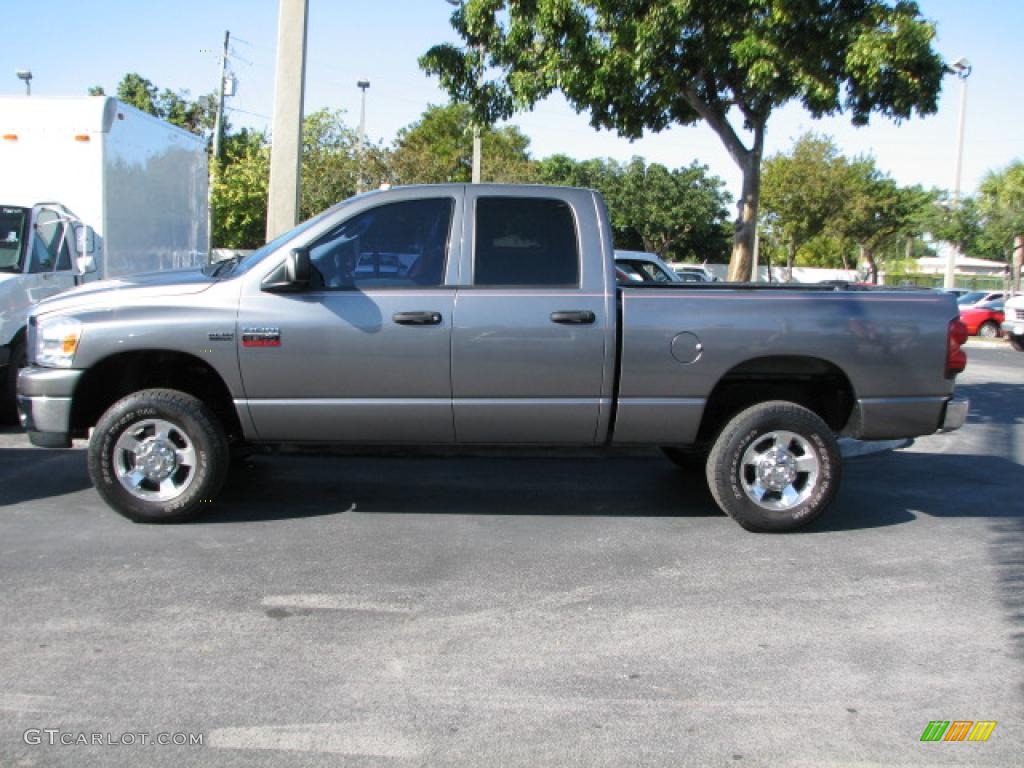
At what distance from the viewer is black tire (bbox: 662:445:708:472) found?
7095 millimetres

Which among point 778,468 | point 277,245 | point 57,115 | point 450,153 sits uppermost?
point 450,153

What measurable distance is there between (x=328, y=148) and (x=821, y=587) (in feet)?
103

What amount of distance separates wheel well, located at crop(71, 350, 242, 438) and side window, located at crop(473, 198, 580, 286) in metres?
1.81

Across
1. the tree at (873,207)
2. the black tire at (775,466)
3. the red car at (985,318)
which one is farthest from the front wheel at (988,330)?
the black tire at (775,466)

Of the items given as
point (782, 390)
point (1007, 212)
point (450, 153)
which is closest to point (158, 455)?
point (782, 390)

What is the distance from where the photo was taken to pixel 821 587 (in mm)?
4969

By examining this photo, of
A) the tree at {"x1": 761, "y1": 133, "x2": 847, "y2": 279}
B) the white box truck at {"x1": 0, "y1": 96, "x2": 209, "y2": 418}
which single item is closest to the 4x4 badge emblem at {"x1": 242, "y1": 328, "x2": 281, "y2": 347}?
the white box truck at {"x1": 0, "y1": 96, "x2": 209, "y2": 418}

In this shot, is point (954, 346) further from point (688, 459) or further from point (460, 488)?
point (460, 488)

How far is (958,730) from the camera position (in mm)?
3482

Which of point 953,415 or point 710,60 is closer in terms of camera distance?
point 953,415

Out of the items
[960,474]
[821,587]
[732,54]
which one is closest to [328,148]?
[732,54]

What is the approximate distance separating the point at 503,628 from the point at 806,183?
40484 mm

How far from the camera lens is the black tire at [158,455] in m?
5.65

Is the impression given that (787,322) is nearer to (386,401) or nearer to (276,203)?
(386,401)
